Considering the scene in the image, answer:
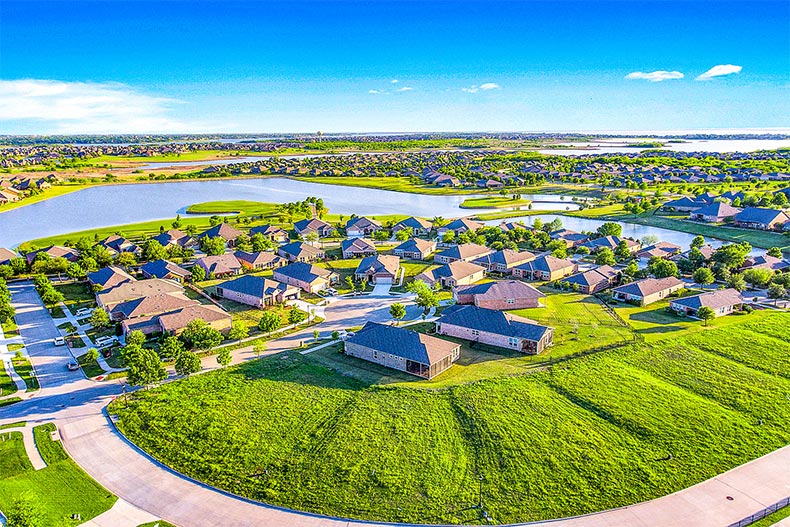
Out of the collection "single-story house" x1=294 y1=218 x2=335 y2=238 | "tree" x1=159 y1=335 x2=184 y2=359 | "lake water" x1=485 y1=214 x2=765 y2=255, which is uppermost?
"single-story house" x1=294 y1=218 x2=335 y2=238

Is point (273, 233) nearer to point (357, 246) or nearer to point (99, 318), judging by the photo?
point (357, 246)

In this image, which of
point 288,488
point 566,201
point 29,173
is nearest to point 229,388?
point 288,488

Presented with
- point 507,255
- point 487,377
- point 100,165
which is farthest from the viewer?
point 100,165

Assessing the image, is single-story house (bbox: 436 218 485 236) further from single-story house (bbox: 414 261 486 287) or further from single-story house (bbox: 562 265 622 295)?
single-story house (bbox: 562 265 622 295)

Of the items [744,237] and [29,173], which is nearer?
[744,237]

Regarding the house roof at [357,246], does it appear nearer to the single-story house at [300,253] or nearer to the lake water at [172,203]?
the single-story house at [300,253]

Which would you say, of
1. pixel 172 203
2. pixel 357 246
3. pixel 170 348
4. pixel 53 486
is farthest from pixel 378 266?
pixel 172 203

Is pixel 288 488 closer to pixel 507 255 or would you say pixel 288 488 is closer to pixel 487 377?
pixel 487 377

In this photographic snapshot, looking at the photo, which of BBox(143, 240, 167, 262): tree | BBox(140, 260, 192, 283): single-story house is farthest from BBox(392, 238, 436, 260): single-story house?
BBox(143, 240, 167, 262): tree
